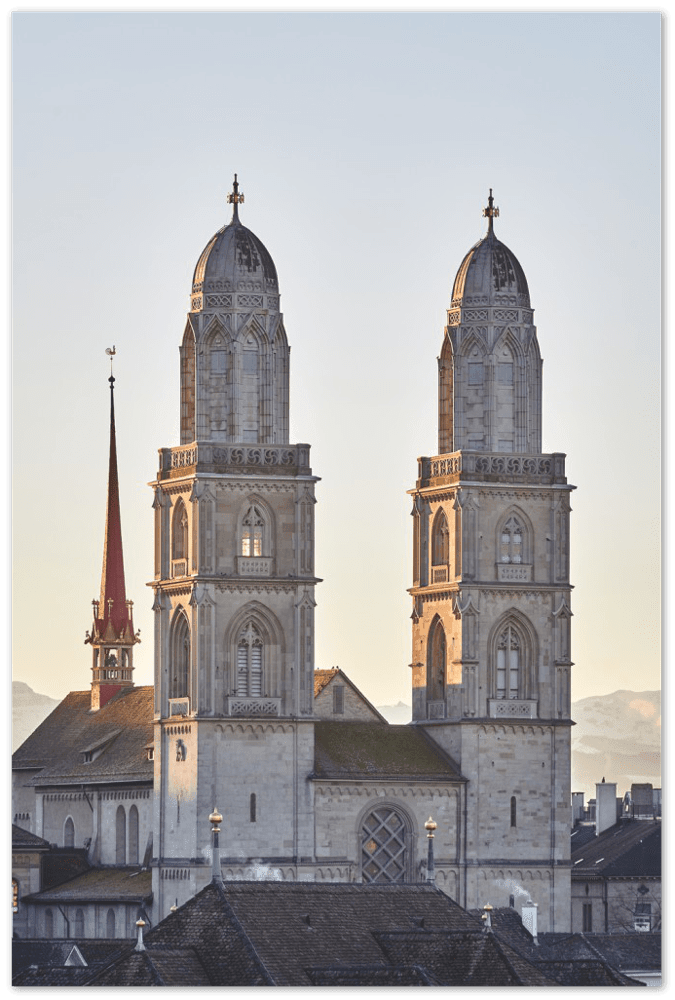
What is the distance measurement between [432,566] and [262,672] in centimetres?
792

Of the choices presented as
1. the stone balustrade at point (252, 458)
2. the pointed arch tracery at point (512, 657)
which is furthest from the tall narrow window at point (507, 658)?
the stone balustrade at point (252, 458)

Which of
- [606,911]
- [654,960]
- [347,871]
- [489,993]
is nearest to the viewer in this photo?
[489,993]

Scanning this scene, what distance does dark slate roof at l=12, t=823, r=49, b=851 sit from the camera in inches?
5807

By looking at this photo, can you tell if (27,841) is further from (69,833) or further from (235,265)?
(235,265)

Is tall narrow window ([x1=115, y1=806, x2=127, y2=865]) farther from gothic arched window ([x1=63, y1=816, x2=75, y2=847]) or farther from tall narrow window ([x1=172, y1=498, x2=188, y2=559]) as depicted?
tall narrow window ([x1=172, y1=498, x2=188, y2=559])

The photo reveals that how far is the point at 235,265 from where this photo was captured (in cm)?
13650

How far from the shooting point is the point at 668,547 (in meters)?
82.9

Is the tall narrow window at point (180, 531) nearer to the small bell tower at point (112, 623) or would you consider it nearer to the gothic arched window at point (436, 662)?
the gothic arched window at point (436, 662)

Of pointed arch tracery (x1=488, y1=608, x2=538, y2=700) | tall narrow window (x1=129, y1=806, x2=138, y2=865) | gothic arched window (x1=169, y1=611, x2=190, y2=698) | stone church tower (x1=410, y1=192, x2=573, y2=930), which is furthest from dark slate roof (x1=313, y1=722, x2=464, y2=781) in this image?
tall narrow window (x1=129, y1=806, x2=138, y2=865)

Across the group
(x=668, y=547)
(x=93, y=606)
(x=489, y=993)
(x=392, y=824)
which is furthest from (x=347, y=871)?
(x=668, y=547)

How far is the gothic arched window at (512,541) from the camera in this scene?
13838 cm

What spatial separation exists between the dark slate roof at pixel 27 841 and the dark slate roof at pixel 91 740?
10.3 ft

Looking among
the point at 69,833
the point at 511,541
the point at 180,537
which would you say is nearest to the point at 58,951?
the point at 180,537

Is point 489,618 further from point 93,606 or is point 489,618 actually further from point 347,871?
point 93,606
